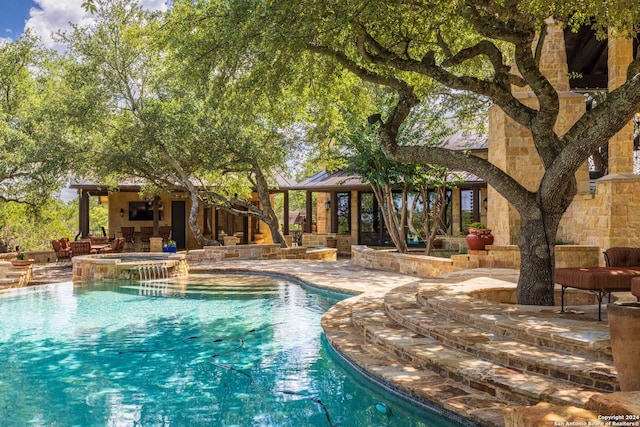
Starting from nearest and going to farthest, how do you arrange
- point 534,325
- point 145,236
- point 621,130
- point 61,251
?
1. point 534,325
2. point 621,130
3. point 61,251
4. point 145,236

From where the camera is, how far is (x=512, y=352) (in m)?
4.53

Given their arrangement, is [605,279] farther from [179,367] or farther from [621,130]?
[621,130]

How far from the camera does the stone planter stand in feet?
10.6

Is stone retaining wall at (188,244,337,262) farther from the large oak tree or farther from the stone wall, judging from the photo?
the stone wall

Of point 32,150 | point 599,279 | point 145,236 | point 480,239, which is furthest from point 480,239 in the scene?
point 145,236

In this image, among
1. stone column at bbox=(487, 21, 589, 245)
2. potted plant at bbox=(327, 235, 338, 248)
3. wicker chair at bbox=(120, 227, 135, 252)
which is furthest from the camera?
potted plant at bbox=(327, 235, 338, 248)

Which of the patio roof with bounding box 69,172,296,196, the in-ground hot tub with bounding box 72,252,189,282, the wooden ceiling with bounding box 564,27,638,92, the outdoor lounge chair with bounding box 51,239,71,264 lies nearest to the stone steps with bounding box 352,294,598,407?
the in-ground hot tub with bounding box 72,252,189,282

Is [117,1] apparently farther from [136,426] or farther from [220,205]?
[136,426]

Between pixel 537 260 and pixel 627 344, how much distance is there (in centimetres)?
326

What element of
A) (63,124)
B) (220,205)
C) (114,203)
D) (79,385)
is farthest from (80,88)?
(79,385)

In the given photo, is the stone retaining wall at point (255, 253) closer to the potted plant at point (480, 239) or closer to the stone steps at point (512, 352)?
the potted plant at point (480, 239)

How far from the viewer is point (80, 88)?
15.2 m

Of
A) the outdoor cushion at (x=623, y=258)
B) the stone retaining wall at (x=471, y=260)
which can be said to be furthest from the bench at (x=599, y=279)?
the stone retaining wall at (x=471, y=260)

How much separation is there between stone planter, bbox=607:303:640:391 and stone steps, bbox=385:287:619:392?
20.8 inches
